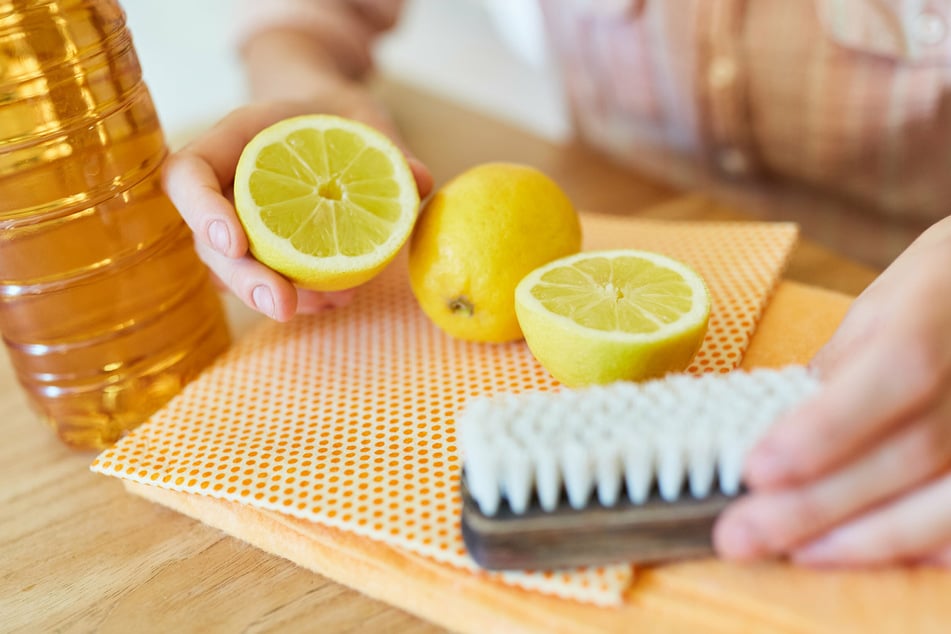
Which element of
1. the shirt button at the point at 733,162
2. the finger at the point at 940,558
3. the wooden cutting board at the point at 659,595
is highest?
the finger at the point at 940,558

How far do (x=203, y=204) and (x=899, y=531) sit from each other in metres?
0.61

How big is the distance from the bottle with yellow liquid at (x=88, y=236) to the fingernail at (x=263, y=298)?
131mm

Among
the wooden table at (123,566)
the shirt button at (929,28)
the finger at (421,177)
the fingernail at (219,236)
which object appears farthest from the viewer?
the shirt button at (929,28)

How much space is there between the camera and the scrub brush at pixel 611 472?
0.53m

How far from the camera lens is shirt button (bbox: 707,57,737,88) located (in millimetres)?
1169

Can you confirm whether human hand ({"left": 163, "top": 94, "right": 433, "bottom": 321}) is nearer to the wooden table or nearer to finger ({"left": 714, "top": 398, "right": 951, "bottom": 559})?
the wooden table

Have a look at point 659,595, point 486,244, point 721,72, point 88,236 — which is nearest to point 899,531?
point 659,595

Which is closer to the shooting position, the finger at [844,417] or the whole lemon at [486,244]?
the finger at [844,417]

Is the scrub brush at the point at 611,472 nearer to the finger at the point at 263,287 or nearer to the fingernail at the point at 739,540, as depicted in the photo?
the fingernail at the point at 739,540

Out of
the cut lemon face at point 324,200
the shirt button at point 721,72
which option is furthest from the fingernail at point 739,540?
the shirt button at point 721,72

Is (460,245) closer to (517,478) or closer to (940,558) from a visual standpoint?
(517,478)

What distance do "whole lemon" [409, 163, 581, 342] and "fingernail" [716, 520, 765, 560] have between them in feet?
Result: 1.03

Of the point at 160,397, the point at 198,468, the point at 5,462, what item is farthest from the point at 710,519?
the point at 5,462

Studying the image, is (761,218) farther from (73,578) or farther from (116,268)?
(73,578)
